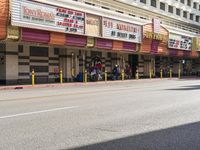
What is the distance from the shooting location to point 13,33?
25281 mm

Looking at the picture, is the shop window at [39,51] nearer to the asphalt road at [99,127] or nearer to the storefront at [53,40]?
the storefront at [53,40]

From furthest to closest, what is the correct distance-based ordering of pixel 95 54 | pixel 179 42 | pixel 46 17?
pixel 179 42
pixel 95 54
pixel 46 17

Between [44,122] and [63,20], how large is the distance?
65.8 ft

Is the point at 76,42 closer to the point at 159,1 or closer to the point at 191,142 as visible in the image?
the point at 191,142

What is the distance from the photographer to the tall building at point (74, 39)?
26469 millimetres

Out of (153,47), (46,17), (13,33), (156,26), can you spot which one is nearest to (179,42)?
(153,47)

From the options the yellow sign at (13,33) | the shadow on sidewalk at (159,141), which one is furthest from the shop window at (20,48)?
the shadow on sidewalk at (159,141)

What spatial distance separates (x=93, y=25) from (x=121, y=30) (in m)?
4.70

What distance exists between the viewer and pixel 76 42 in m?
31.0

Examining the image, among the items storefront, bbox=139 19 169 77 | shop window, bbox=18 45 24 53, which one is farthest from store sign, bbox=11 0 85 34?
storefront, bbox=139 19 169 77

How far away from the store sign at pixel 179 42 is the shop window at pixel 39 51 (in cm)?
1915

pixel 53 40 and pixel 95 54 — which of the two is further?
pixel 95 54

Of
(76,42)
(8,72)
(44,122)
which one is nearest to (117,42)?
(76,42)

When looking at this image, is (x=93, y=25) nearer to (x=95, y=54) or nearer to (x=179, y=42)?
(x=95, y=54)
